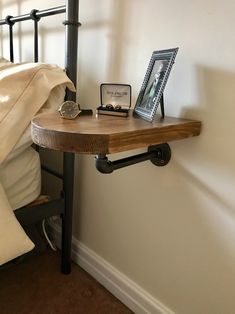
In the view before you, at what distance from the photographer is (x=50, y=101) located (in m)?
0.99

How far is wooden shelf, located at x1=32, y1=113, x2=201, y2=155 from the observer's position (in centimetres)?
56

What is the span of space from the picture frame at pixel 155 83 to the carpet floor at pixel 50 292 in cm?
77

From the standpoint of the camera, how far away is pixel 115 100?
0.86m

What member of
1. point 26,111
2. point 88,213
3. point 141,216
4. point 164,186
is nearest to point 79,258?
point 88,213

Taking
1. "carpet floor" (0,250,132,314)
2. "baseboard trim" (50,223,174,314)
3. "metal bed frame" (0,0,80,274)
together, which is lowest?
"carpet floor" (0,250,132,314)

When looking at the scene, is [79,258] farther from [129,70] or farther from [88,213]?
[129,70]

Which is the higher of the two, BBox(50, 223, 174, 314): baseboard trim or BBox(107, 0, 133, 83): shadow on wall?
BBox(107, 0, 133, 83): shadow on wall

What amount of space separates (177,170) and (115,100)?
288mm

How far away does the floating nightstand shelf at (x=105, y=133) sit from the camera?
562 mm

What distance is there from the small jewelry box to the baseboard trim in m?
0.67

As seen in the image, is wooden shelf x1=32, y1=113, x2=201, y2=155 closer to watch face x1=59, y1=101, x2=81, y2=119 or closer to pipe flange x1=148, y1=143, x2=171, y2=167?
watch face x1=59, y1=101, x2=81, y2=119

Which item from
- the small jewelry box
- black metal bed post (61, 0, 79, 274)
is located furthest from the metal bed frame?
the small jewelry box

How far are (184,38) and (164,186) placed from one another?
0.45 m

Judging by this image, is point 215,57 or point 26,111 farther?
point 26,111
